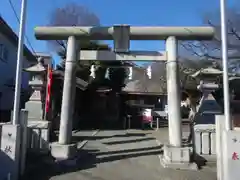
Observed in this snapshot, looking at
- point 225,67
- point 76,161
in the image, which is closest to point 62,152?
point 76,161

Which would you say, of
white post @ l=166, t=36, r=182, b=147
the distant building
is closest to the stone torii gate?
white post @ l=166, t=36, r=182, b=147

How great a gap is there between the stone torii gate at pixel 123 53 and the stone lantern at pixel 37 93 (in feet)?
8.76

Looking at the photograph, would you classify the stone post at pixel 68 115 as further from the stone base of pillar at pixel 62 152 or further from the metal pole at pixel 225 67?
the metal pole at pixel 225 67

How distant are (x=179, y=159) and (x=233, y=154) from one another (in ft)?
7.74

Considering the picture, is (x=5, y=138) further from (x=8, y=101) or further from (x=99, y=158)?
(x=8, y=101)

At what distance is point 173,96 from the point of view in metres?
9.53

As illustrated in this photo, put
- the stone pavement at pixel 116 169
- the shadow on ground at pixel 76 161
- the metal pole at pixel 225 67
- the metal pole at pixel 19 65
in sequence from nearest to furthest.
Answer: the metal pole at pixel 225 67 → the metal pole at pixel 19 65 → the stone pavement at pixel 116 169 → the shadow on ground at pixel 76 161

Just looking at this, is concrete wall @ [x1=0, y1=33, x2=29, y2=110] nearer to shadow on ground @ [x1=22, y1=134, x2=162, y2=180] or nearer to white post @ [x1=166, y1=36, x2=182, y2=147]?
shadow on ground @ [x1=22, y1=134, x2=162, y2=180]

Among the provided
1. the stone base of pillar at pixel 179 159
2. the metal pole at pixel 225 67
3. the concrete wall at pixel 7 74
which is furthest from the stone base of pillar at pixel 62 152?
the concrete wall at pixel 7 74

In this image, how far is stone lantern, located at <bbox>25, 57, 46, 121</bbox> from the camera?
1226cm

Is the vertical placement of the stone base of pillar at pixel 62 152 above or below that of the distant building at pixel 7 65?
below

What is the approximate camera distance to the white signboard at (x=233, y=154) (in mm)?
6844

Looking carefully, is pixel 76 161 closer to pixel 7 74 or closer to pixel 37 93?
pixel 37 93

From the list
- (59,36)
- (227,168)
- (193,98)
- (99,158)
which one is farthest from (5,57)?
(227,168)
